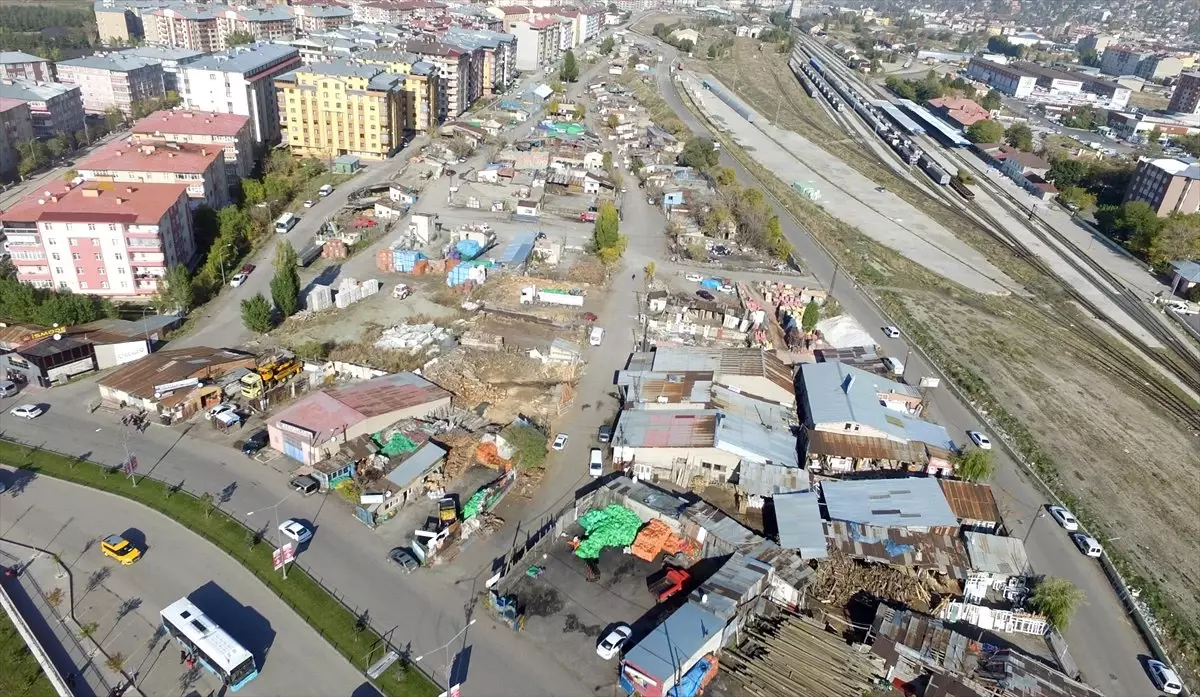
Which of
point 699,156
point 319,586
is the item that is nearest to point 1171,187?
point 699,156

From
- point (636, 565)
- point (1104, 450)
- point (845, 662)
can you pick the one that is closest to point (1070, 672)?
point (845, 662)

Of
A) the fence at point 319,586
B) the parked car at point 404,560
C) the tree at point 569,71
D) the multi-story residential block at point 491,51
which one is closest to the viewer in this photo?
the fence at point 319,586

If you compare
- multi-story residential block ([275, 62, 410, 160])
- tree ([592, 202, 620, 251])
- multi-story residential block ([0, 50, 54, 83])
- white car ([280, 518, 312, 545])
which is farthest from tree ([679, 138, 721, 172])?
multi-story residential block ([0, 50, 54, 83])

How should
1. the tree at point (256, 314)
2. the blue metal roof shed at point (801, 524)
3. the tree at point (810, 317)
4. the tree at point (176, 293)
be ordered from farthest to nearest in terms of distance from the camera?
the tree at point (810, 317) → the tree at point (176, 293) → the tree at point (256, 314) → the blue metal roof shed at point (801, 524)

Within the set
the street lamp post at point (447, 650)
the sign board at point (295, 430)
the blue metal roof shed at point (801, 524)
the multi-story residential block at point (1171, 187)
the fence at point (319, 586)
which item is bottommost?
the fence at point (319, 586)

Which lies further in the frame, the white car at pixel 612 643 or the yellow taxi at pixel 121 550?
the yellow taxi at pixel 121 550

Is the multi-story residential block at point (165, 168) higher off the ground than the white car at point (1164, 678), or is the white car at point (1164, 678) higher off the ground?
the multi-story residential block at point (165, 168)

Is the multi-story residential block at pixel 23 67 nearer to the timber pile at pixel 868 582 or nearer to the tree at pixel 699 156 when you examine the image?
the tree at pixel 699 156

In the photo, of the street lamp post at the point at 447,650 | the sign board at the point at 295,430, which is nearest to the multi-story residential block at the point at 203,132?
the sign board at the point at 295,430

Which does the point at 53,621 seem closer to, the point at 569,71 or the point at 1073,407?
the point at 1073,407
